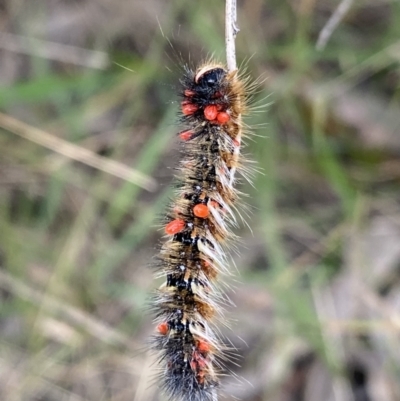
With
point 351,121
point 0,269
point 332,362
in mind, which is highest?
point 351,121

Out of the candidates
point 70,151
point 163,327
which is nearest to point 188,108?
point 163,327

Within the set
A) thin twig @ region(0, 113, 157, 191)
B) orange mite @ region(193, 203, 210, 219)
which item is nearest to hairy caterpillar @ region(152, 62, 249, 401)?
orange mite @ region(193, 203, 210, 219)

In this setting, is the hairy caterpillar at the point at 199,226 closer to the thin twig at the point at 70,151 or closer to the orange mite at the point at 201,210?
the orange mite at the point at 201,210

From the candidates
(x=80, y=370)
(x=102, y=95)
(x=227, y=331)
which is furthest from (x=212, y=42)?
(x=80, y=370)

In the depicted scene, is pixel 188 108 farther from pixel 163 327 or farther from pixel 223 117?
pixel 163 327

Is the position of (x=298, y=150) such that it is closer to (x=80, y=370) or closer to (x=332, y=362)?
(x=332, y=362)

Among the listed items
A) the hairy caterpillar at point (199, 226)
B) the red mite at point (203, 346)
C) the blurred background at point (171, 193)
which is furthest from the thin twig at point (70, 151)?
the red mite at point (203, 346)

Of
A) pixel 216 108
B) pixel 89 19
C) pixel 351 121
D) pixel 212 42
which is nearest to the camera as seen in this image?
pixel 216 108
